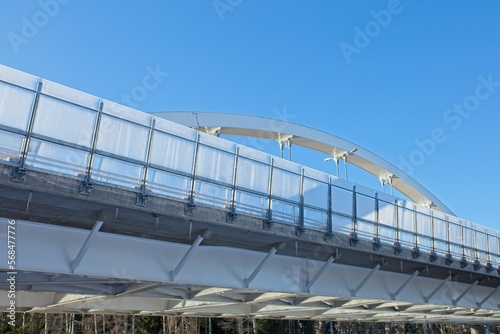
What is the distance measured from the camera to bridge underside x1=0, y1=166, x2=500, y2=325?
501 inches

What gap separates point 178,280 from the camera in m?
15.7

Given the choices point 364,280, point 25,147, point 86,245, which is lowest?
point 86,245

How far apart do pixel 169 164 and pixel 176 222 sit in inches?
73.0

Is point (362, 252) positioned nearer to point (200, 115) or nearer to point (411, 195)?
point (200, 115)

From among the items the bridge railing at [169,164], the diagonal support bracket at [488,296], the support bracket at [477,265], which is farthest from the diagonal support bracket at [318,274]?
the diagonal support bracket at [488,296]

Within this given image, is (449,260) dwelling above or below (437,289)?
above

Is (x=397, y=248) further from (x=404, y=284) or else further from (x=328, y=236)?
(x=328, y=236)

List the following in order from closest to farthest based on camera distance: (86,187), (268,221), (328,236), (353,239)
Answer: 1. (86,187)
2. (268,221)
3. (328,236)
4. (353,239)

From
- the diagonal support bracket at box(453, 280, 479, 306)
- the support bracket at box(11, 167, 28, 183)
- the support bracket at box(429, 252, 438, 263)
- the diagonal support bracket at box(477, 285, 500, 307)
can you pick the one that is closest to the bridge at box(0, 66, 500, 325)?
the support bracket at box(11, 167, 28, 183)

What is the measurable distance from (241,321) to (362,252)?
4343 centimetres

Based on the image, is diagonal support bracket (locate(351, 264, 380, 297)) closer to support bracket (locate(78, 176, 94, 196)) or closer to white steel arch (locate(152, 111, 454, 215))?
white steel arch (locate(152, 111, 454, 215))

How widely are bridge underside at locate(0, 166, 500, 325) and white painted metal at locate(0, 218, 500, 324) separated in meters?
0.04

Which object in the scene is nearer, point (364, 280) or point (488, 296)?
point (364, 280)

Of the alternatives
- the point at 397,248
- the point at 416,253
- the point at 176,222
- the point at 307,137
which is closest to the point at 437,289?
the point at 416,253
